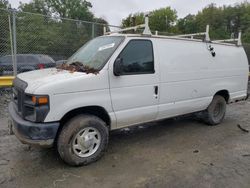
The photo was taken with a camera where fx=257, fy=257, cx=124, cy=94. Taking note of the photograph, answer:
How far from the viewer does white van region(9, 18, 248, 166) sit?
3682 mm

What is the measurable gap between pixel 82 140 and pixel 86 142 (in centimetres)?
7

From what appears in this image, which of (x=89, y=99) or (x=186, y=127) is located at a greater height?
(x=89, y=99)

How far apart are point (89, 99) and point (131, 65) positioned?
101 centimetres

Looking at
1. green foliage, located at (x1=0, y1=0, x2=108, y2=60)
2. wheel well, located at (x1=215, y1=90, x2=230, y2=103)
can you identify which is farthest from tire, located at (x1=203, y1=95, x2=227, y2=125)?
green foliage, located at (x1=0, y1=0, x2=108, y2=60)

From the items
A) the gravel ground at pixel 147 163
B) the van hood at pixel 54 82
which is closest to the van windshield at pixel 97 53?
the van hood at pixel 54 82

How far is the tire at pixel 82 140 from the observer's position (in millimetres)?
3879

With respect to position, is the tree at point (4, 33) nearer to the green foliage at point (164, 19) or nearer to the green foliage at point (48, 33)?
the green foliage at point (48, 33)

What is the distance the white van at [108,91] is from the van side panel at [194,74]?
20 millimetres

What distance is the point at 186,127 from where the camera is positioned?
6.30m

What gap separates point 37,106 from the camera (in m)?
3.55

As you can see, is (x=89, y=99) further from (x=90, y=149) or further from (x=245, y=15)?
(x=245, y=15)

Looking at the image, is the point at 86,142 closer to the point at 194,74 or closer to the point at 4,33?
the point at 194,74

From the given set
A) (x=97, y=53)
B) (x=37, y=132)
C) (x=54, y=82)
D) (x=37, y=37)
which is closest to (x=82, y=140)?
(x=37, y=132)

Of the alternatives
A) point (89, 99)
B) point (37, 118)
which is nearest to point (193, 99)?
point (89, 99)
